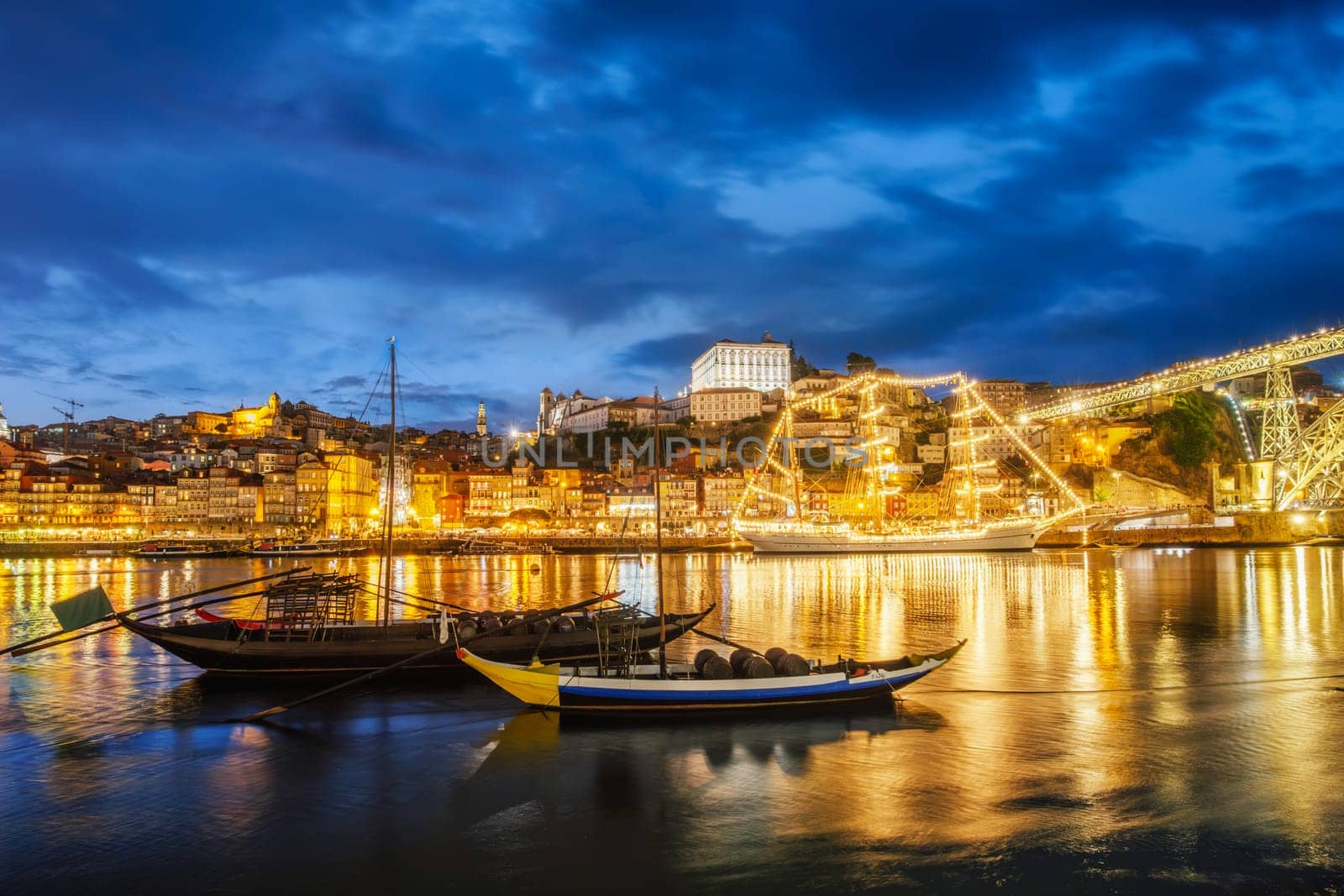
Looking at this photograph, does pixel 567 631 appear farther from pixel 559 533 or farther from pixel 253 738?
pixel 559 533

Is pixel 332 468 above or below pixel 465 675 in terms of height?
above

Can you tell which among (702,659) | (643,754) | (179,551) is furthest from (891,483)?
(643,754)

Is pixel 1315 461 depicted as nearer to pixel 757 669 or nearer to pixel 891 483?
pixel 891 483

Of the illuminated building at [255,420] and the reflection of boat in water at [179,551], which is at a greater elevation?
the illuminated building at [255,420]

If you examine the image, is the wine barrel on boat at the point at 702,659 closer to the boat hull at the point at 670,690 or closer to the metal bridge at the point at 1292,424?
the boat hull at the point at 670,690

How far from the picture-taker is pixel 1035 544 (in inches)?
3091

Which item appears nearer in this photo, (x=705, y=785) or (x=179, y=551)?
(x=705, y=785)

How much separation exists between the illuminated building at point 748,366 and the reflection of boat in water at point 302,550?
230 ft

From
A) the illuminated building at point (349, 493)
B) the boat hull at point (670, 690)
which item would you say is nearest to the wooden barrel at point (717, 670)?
the boat hull at point (670, 690)

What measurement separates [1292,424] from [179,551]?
84.2 meters

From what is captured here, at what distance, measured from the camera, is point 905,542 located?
7088 cm

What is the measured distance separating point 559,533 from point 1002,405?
236 feet

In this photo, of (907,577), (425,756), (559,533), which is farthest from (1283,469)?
(425,756)

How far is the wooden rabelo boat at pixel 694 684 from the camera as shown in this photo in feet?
44.0
